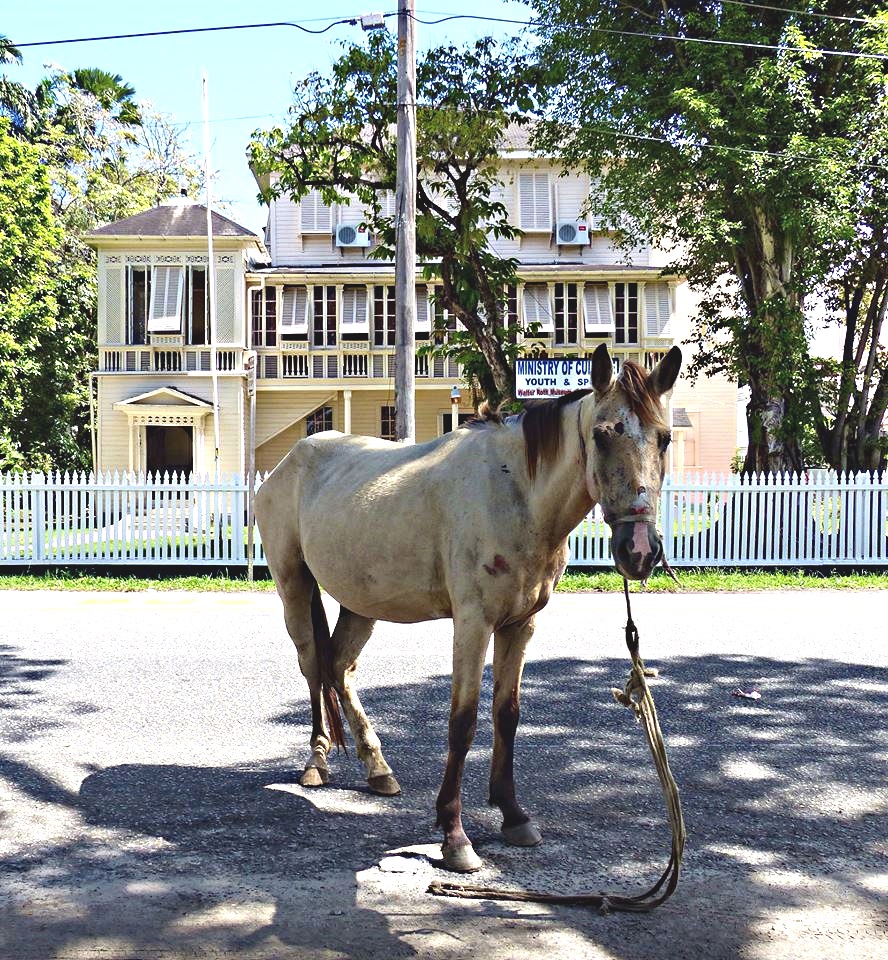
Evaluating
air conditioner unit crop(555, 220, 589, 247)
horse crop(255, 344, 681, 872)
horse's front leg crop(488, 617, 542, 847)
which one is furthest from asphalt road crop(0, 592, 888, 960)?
air conditioner unit crop(555, 220, 589, 247)

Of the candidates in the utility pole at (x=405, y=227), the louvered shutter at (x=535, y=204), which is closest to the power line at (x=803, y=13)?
the utility pole at (x=405, y=227)

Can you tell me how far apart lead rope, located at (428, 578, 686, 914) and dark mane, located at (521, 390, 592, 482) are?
0.70 metres

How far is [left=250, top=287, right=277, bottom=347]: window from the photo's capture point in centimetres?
3038

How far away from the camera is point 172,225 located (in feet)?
95.8

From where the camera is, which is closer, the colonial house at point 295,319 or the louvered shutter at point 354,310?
the colonial house at point 295,319

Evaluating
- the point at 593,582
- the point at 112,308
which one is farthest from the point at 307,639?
the point at 112,308

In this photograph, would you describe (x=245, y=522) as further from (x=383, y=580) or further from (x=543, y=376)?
(x=383, y=580)

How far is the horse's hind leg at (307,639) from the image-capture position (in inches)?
202

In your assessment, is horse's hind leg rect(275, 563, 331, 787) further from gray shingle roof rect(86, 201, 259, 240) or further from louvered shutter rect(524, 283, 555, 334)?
louvered shutter rect(524, 283, 555, 334)

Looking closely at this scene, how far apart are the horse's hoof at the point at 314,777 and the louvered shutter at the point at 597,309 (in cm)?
2590

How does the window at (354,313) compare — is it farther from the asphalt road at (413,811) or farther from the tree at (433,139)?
the asphalt road at (413,811)

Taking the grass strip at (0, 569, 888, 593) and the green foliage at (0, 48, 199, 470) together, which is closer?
the grass strip at (0, 569, 888, 593)

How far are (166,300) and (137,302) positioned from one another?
1122 mm

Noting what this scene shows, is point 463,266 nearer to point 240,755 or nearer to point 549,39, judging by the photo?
point 549,39
